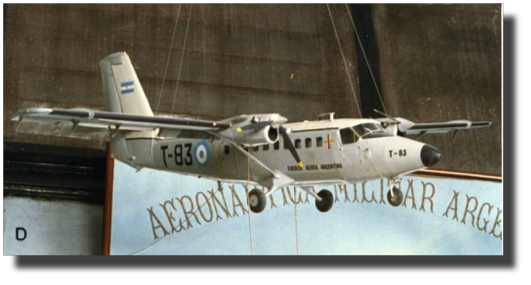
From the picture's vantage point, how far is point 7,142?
15.7 metres

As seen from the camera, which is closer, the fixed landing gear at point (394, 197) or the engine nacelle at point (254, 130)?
the engine nacelle at point (254, 130)

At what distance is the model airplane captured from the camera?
39.8 feet

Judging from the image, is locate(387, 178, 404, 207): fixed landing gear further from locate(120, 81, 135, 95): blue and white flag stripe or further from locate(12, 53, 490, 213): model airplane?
locate(120, 81, 135, 95): blue and white flag stripe

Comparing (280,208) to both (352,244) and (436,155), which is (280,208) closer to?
(352,244)

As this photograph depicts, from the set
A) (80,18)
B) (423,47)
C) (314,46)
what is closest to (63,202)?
(80,18)

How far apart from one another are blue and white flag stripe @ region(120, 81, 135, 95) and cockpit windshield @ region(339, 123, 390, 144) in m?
3.83

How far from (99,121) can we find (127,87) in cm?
186

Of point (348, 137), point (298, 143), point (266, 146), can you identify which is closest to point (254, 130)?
point (266, 146)

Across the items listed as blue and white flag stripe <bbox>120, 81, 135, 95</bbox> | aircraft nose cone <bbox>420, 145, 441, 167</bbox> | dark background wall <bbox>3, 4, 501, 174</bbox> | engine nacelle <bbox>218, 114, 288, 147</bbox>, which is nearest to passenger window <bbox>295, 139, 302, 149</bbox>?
engine nacelle <bbox>218, 114, 288, 147</bbox>

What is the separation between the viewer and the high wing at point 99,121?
1106 cm

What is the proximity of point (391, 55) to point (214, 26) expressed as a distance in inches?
189

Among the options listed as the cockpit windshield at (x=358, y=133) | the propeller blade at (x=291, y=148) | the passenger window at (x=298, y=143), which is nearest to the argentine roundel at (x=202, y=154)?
the propeller blade at (x=291, y=148)

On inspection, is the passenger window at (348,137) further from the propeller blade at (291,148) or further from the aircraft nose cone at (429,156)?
the aircraft nose cone at (429,156)

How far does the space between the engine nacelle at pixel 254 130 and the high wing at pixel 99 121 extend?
0.48 ft
